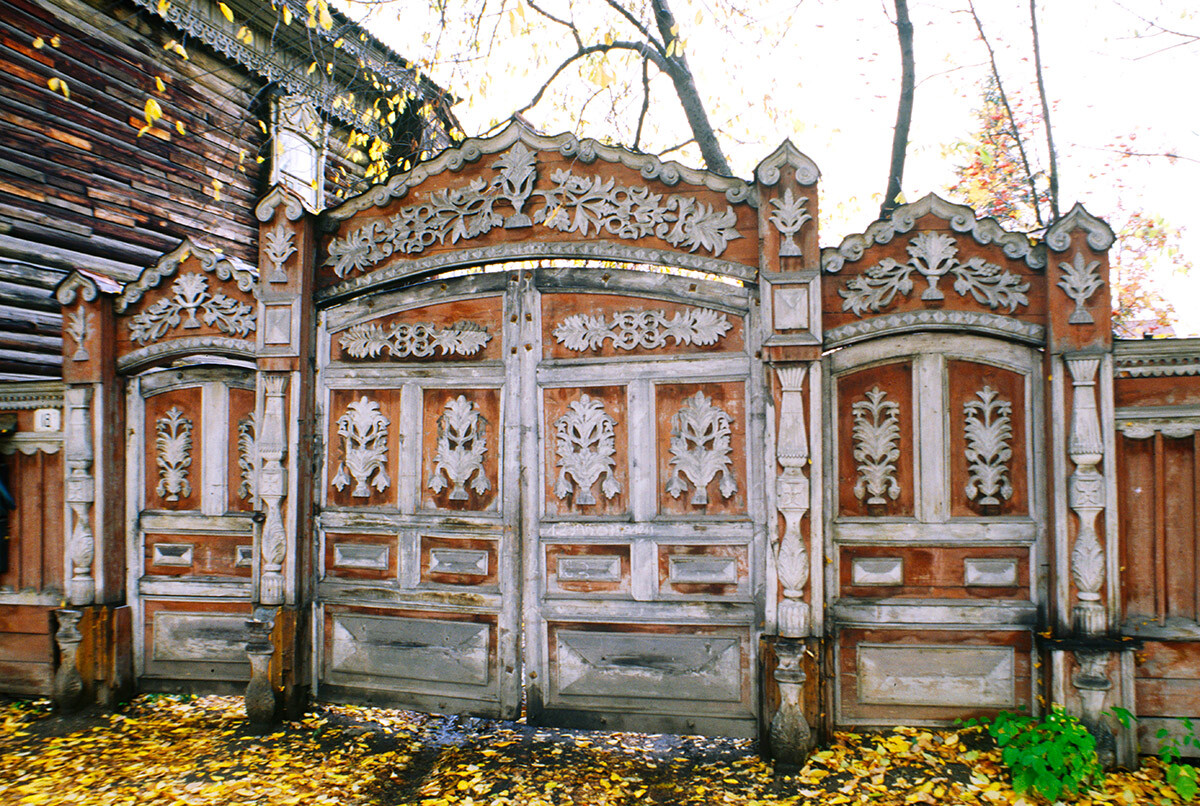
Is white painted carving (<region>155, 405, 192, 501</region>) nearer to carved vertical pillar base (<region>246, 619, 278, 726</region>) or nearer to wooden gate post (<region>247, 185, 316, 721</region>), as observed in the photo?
wooden gate post (<region>247, 185, 316, 721</region>)

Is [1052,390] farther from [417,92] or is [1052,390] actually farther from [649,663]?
[417,92]

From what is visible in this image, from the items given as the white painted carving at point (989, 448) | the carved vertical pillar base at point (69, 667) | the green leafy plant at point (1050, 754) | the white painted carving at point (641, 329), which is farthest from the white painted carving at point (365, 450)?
the green leafy plant at point (1050, 754)

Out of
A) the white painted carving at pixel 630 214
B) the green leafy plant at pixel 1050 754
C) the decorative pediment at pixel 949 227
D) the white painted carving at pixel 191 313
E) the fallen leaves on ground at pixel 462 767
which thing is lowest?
the fallen leaves on ground at pixel 462 767

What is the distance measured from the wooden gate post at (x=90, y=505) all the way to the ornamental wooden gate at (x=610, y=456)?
0.02 m

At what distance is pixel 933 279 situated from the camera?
12.2ft

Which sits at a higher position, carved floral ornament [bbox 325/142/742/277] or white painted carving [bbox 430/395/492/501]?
carved floral ornament [bbox 325/142/742/277]

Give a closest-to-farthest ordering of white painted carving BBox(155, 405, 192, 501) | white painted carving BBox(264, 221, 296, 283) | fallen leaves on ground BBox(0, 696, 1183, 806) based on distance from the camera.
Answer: fallen leaves on ground BBox(0, 696, 1183, 806)
white painted carving BBox(264, 221, 296, 283)
white painted carving BBox(155, 405, 192, 501)

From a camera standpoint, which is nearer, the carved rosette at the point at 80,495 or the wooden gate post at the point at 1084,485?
the wooden gate post at the point at 1084,485

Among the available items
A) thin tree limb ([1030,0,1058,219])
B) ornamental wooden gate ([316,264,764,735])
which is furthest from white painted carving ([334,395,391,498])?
thin tree limb ([1030,0,1058,219])

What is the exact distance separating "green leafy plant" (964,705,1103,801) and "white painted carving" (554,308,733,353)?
107 inches

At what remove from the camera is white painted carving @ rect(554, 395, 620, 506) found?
411 cm

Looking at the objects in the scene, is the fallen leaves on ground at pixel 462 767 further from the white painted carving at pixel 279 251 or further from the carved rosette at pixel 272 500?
the white painted carving at pixel 279 251

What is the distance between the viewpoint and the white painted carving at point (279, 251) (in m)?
4.35

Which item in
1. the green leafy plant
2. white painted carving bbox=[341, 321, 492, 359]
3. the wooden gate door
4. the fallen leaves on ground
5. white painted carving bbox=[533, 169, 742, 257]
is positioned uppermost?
white painted carving bbox=[533, 169, 742, 257]
